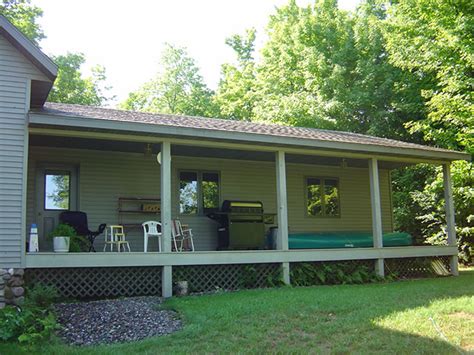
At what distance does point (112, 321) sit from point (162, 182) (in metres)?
3.09

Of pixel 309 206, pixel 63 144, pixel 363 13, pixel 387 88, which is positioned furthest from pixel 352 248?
pixel 363 13

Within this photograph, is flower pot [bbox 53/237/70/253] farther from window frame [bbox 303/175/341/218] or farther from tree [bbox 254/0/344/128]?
tree [bbox 254/0/344/128]

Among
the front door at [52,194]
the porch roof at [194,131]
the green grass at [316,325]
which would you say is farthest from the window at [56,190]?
the green grass at [316,325]

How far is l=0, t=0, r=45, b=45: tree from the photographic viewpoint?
25750 millimetres

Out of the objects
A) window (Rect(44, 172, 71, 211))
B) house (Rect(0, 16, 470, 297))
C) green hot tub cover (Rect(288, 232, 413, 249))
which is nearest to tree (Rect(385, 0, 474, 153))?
house (Rect(0, 16, 470, 297))

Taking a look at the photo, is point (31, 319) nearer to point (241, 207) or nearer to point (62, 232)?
point (62, 232)

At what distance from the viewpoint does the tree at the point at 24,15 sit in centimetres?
2575

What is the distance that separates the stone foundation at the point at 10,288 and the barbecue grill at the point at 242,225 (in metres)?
4.63

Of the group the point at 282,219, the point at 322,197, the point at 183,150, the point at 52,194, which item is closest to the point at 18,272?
the point at 52,194

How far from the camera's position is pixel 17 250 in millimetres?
8523

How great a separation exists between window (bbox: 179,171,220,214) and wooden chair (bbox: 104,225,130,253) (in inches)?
67.2

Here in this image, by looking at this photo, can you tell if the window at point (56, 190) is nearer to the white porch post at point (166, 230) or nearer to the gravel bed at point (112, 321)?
the white porch post at point (166, 230)

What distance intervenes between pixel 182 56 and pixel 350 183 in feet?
88.7

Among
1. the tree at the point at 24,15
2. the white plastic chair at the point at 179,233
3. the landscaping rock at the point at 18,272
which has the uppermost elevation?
the tree at the point at 24,15
